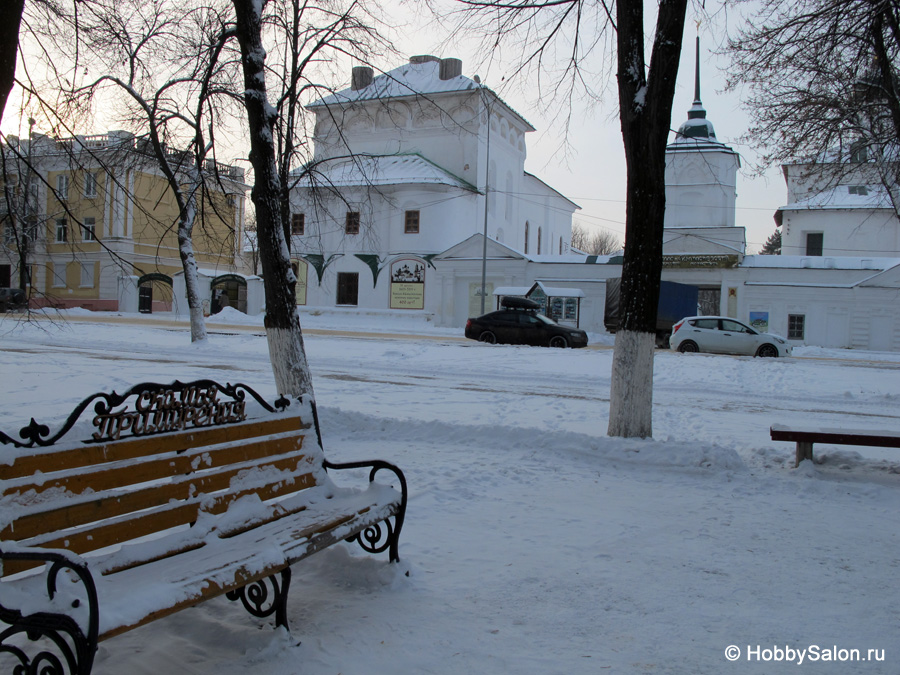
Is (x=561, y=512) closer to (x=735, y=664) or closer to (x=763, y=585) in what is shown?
(x=763, y=585)

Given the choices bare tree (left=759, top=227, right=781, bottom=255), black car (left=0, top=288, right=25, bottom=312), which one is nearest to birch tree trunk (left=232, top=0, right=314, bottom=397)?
black car (left=0, top=288, right=25, bottom=312)

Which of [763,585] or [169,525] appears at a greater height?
[169,525]

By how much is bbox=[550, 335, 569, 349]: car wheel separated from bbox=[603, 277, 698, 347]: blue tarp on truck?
14.1 ft

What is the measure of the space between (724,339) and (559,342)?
5365mm

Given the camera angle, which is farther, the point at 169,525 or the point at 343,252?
the point at 343,252

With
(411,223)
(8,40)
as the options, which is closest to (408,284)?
(411,223)

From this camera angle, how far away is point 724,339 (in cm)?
2258

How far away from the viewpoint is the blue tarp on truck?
2820 centimetres

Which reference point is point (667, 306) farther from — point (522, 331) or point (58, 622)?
point (58, 622)

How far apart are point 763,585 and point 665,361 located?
1437 cm

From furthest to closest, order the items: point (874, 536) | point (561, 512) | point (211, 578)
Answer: point (561, 512), point (874, 536), point (211, 578)

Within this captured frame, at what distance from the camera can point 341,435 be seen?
8.34 meters

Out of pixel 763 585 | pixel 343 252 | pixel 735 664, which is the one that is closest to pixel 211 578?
pixel 735 664

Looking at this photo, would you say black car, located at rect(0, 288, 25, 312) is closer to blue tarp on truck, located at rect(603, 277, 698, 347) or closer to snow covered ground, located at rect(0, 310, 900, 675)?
blue tarp on truck, located at rect(603, 277, 698, 347)
